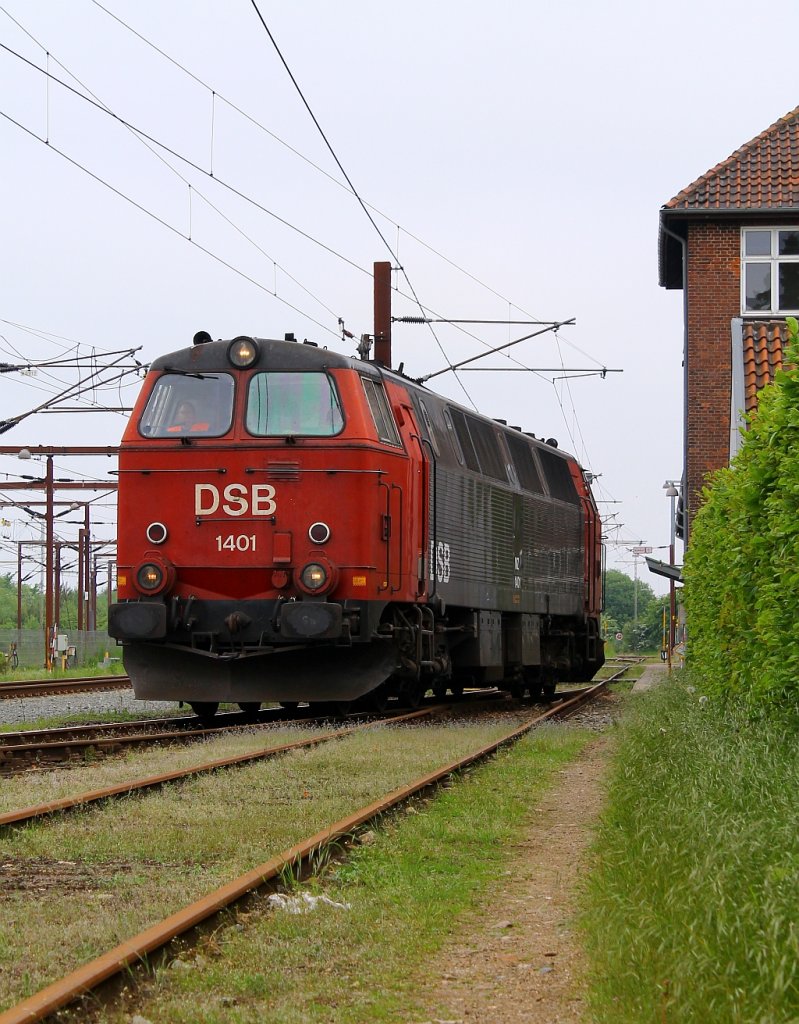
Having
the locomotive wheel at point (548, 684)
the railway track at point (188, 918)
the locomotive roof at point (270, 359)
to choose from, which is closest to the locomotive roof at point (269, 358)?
the locomotive roof at point (270, 359)

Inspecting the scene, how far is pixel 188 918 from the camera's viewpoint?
553 centimetres

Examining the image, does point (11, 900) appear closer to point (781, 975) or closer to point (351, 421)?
point (781, 975)

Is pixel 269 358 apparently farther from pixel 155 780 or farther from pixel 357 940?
pixel 357 940

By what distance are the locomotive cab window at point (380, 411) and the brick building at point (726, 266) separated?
11.0 m

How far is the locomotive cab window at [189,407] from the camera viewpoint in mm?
15234

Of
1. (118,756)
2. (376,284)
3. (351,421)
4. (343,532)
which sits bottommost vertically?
(118,756)

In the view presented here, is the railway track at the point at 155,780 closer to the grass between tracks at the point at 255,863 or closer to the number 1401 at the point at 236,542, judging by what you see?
the grass between tracks at the point at 255,863

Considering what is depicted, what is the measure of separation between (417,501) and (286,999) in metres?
11.5

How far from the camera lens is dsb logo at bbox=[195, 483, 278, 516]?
14.8 meters

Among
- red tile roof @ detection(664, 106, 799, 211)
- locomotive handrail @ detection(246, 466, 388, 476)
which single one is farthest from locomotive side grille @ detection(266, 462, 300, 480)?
red tile roof @ detection(664, 106, 799, 211)

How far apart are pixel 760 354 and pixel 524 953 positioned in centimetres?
1850

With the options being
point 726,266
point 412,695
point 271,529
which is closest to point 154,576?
point 271,529

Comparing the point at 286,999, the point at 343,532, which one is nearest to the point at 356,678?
the point at 343,532

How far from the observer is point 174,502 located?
15023mm
